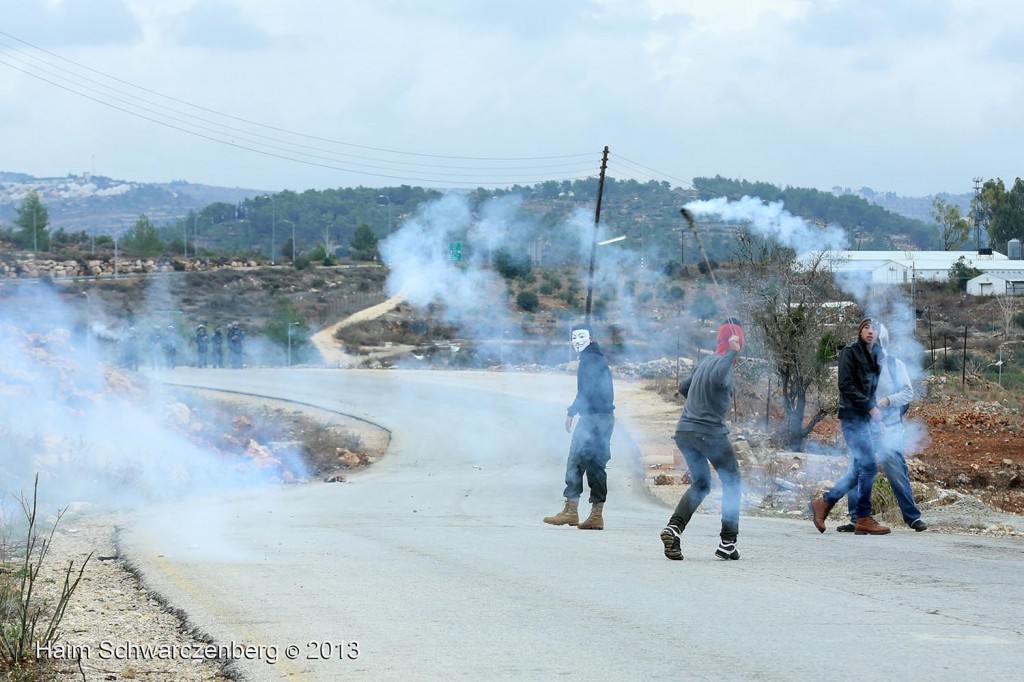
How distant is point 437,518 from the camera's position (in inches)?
545

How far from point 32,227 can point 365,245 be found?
2686 cm

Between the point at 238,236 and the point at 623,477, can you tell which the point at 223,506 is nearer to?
the point at 623,477

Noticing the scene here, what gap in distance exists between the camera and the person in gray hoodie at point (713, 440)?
967 centimetres

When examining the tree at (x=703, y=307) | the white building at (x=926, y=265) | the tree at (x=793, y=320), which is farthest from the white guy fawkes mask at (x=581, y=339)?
the white building at (x=926, y=265)

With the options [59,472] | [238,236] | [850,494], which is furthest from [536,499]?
[238,236]

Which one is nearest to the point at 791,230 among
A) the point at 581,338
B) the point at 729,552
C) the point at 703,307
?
the point at 581,338

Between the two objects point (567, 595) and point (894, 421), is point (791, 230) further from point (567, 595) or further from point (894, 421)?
point (567, 595)

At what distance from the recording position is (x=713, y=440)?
385 inches

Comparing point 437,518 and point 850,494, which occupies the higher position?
point 850,494

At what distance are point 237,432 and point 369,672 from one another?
20.5 m

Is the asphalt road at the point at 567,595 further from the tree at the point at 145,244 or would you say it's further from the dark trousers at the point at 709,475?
the tree at the point at 145,244

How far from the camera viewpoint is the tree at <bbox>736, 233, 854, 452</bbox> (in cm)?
2177

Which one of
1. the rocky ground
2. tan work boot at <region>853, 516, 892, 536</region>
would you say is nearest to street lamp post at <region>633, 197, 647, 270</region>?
the rocky ground

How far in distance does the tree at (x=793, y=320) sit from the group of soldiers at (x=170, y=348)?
81.6 ft
